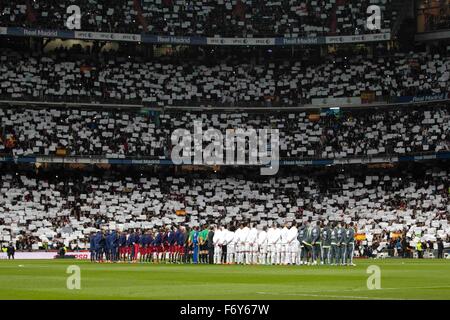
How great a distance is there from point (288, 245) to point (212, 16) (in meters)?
37.8

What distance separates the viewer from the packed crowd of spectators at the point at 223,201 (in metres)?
69.8

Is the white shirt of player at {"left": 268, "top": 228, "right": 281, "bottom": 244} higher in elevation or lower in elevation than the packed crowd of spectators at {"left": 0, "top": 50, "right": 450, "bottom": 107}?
lower

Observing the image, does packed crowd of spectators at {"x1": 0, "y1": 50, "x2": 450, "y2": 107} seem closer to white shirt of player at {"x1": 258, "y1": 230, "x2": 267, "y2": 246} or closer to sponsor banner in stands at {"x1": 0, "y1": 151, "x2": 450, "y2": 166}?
sponsor banner in stands at {"x1": 0, "y1": 151, "x2": 450, "y2": 166}

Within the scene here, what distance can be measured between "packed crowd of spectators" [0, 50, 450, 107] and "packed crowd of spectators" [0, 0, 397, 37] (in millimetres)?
3496

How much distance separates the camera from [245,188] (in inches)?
3063

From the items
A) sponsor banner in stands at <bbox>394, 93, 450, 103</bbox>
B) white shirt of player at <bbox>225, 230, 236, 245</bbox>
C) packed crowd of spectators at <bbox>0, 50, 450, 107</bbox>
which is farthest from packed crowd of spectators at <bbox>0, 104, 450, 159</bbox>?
white shirt of player at <bbox>225, 230, 236, 245</bbox>

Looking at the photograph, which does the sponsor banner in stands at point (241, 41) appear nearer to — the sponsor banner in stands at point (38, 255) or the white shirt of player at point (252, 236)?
the sponsor banner in stands at point (38, 255)

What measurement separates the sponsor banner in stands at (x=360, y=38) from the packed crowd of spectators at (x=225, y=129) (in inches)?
231

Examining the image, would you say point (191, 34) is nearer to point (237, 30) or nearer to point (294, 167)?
point (237, 30)

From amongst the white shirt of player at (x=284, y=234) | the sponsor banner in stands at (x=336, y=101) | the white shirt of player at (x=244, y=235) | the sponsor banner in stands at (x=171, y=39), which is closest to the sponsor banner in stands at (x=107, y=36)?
the sponsor banner in stands at (x=171, y=39)

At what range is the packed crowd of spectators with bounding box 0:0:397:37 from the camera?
7819 centimetres
